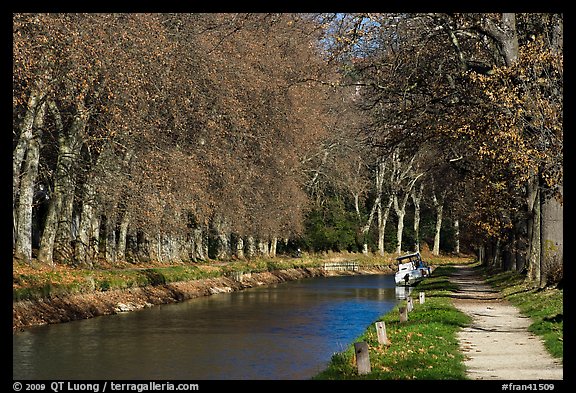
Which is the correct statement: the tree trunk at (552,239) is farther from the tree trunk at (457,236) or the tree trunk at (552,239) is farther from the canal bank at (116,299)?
the tree trunk at (457,236)

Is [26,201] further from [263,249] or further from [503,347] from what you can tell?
[263,249]

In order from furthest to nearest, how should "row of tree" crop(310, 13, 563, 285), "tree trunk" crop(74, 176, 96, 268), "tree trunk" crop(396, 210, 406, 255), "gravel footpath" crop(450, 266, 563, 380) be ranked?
"tree trunk" crop(396, 210, 406, 255)
"tree trunk" crop(74, 176, 96, 268)
"row of tree" crop(310, 13, 563, 285)
"gravel footpath" crop(450, 266, 563, 380)

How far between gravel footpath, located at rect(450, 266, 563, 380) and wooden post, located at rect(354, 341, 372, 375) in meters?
1.94

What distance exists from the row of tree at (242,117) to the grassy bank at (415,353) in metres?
5.81

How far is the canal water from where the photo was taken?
23.7 meters

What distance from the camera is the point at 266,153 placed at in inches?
2400

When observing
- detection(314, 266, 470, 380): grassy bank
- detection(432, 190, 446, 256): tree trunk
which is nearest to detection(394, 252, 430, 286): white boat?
detection(314, 266, 470, 380): grassy bank

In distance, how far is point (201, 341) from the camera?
30312mm

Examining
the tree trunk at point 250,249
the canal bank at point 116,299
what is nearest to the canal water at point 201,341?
the canal bank at point 116,299

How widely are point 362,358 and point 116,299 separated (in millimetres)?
23796

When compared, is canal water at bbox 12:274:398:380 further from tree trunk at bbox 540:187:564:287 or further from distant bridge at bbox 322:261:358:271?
distant bridge at bbox 322:261:358:271

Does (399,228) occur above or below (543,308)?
above
